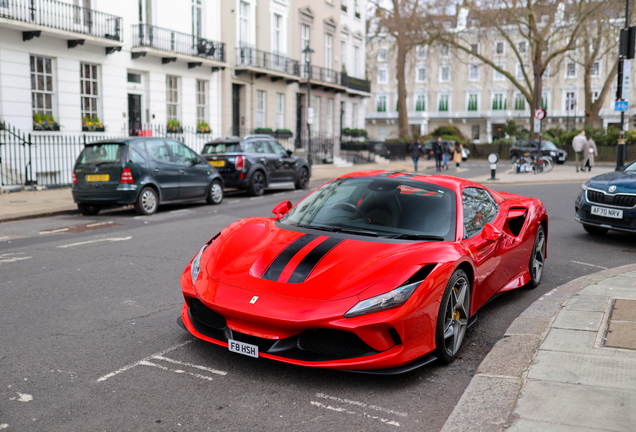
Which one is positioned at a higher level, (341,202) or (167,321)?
(341,202)

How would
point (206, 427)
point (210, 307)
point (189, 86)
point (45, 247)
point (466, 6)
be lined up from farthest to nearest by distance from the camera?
point (466, 6), point (189, 86), point (45, 247), point (210, 307), point (206, 427)

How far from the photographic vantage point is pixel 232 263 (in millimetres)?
4238

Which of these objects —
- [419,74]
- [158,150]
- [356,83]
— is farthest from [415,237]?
[419,74]

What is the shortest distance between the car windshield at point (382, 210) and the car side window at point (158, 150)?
8553 millimetres

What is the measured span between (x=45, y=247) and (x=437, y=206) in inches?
238

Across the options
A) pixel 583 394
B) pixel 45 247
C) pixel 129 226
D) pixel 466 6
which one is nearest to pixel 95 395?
pixel 583 394

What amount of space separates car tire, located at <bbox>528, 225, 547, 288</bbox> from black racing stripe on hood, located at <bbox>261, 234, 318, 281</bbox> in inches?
117

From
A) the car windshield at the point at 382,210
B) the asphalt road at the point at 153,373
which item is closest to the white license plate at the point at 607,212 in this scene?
the asphalt road at the point at 153,373

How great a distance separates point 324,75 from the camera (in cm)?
3722

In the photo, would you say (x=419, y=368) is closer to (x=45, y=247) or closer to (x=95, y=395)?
(x=95, y=395)

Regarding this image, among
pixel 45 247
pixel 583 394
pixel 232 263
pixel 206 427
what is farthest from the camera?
pixel 45 247

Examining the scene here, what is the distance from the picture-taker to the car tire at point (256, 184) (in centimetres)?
1691

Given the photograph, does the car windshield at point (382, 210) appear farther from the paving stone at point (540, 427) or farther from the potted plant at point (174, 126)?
the potted plant at point (174, 126)

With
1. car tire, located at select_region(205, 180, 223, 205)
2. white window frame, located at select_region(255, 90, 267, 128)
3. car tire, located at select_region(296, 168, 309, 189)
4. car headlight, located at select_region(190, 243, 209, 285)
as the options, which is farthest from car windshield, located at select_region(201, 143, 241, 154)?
white window frame, located at select_region(255, 90, 267, 128)
